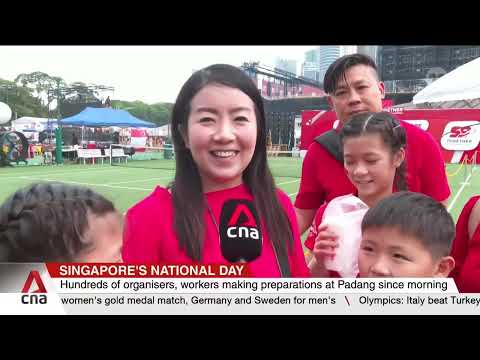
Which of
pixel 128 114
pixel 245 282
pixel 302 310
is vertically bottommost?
pixel 302 310

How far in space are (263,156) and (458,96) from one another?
0.76 metres

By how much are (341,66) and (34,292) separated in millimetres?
1389

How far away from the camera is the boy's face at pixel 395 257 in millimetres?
1343

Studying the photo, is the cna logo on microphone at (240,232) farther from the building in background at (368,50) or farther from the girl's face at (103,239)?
the building in background at (368,50)

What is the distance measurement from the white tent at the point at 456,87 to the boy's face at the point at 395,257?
52cm

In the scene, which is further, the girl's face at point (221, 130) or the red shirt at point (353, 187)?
the red shirt at point (353, 187)

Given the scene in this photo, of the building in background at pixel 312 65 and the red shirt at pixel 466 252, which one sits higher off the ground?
the building in background at pixel 312 65

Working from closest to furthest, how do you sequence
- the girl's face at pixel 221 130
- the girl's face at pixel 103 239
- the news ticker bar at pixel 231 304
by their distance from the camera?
the girl's face at pixel 221 130
the girl's face at pixel 103 239
the news ticker bar at pixel 231 304

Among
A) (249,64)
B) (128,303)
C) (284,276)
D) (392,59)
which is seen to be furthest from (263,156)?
(128,303)

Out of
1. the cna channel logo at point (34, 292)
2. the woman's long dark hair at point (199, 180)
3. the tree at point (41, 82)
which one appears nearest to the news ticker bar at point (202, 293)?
the cna channel logo at point (34, 292)

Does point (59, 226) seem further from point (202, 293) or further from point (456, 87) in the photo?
point (456, 87)

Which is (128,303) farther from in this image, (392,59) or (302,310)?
(392,59)

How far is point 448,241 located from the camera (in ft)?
4.48

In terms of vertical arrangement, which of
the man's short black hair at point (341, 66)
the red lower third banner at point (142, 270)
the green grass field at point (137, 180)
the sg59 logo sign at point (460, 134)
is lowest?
the red lower third banner at point (142, 270)
